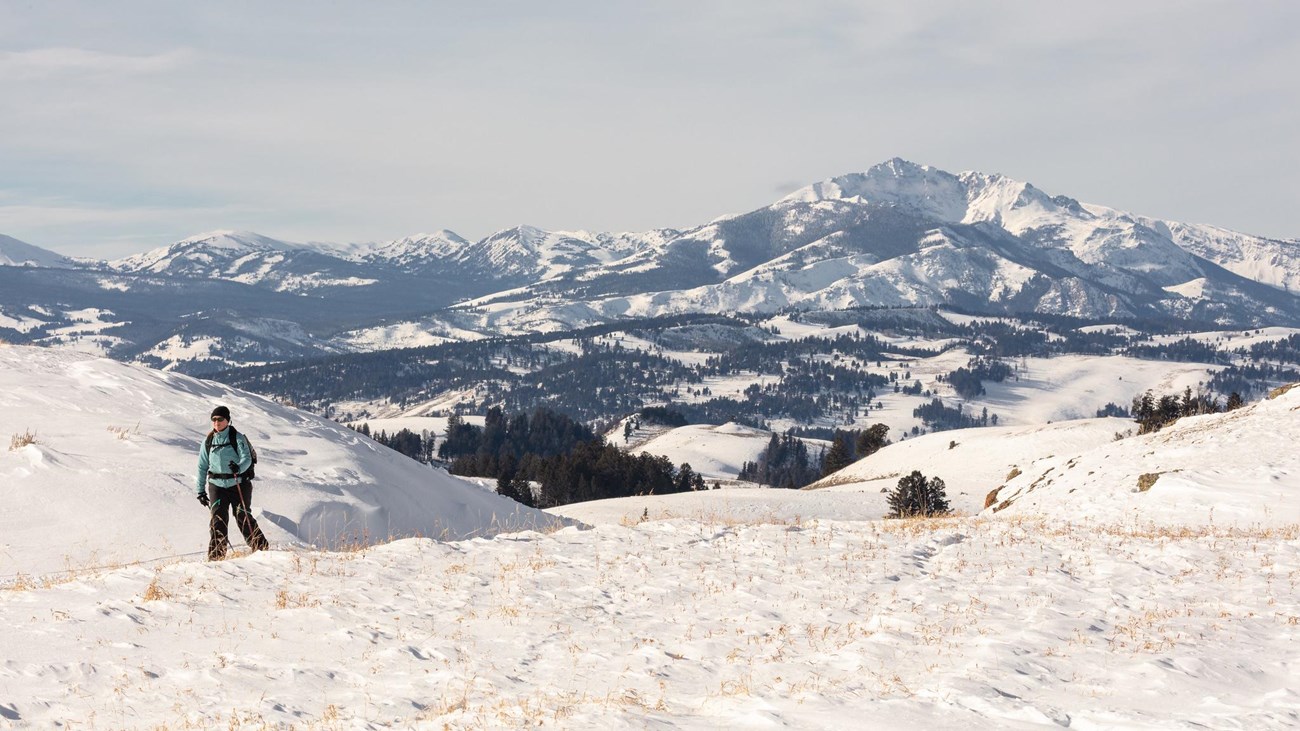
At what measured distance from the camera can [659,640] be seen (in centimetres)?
1262

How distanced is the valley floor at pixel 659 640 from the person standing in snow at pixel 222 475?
1.44 metres

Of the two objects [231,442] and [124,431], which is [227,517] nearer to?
[231,442]

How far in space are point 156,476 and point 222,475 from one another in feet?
14.0

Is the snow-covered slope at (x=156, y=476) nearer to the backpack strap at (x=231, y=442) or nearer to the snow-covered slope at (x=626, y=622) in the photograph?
the snow-covered slope at (x=626, y=622)

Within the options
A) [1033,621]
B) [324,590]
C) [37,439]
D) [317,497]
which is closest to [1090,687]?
[1033,621]

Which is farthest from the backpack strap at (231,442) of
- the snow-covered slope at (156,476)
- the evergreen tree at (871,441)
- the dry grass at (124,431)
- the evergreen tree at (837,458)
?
the evergreen tree at (871,441)

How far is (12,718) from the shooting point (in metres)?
9.12

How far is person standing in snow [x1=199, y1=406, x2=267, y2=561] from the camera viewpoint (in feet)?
53.8

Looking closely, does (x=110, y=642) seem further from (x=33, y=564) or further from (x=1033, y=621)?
(x=1033, y=621)

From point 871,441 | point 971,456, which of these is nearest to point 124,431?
point 971,456

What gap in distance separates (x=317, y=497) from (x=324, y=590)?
311 inches

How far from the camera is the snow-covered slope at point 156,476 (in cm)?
1770

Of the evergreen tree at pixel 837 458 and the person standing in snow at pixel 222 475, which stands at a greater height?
the person standing in snow at pixel 222 475

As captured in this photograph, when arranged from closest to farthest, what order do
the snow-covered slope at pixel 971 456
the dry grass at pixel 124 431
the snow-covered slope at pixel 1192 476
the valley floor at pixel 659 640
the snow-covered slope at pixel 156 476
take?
the valley floor at pixel 659 640 → the snow-covered slope at pixel 156 476 → the dry grass at pixel 124 431 → the snow-covered slope at pixel 1192 476 → the snow-covered slope at pixel 971 456
